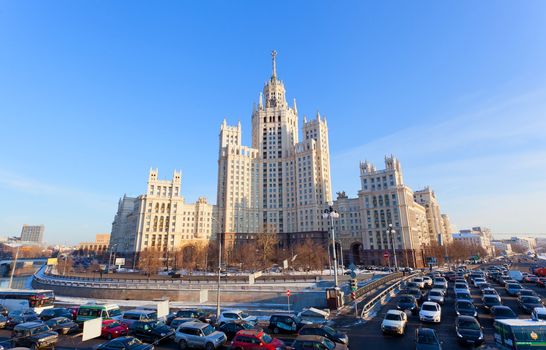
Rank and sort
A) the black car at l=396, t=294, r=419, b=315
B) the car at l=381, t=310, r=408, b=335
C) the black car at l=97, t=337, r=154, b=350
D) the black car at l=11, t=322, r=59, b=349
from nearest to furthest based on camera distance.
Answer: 1. the black car at l=97, t=337, r=154, b=350
2. the black car at l=11, t=322, r=59, b=349
3. the car at l=381, t=310, r=408, b=335
4. the black car at l=396, t=294, r=419, b=315

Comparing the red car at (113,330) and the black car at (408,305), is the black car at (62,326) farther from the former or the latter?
the black car at (408,305)

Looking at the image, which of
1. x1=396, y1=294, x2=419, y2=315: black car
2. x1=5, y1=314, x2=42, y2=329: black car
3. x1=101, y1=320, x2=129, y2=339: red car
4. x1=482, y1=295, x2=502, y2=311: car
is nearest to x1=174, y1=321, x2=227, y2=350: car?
x1=101, y1=320, x2=129, y2=339: red car

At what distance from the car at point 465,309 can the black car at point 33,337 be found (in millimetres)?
35730

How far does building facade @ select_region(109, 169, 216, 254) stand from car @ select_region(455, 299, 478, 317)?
113 m

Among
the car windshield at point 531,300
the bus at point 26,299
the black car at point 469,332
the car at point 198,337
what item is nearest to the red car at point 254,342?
the car at point 198,337

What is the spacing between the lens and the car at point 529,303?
29.3 meters

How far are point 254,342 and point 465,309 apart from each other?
2136 centimetres

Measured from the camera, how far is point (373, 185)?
385 ft

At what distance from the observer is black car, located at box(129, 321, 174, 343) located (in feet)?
76.0

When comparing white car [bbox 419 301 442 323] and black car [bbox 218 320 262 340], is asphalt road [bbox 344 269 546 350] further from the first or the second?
black car [bbox 218 320 262 340]

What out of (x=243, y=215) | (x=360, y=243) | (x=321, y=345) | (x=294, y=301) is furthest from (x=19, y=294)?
(x=360, y=243)

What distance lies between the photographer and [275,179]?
6014 inches

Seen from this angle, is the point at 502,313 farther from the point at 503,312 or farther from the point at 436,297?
the point at 436,297

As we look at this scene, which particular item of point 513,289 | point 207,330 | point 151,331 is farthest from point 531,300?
point 151,331
